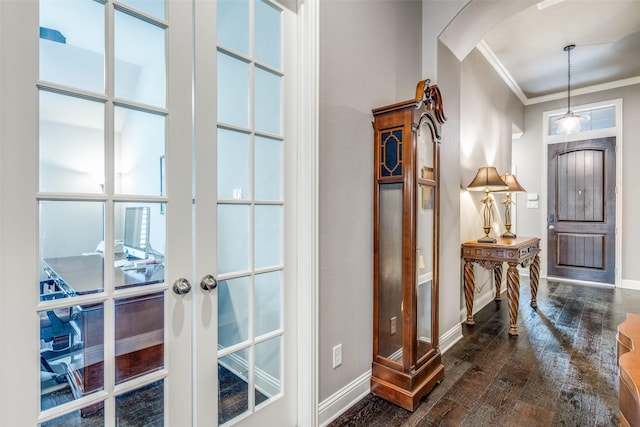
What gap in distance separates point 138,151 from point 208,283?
57 cm

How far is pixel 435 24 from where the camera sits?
246 centimetres

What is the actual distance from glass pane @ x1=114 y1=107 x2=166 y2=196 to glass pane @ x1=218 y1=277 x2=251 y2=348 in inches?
20.3

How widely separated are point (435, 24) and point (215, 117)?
81.1 inches

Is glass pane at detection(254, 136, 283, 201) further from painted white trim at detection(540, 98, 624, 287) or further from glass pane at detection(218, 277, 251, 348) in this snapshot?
painted white trim at detection(540, 98, 624, 287)

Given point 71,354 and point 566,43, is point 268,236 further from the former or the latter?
point 566,43

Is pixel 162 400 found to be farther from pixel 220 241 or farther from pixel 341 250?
pixel 341 250

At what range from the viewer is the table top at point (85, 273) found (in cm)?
100

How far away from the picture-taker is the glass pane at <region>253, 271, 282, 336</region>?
59.4 inches

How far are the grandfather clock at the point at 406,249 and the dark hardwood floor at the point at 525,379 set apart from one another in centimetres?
14

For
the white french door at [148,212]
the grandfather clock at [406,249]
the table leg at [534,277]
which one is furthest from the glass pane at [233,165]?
the table leg at [534,277]

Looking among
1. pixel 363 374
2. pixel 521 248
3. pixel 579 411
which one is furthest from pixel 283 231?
pixel 521 248

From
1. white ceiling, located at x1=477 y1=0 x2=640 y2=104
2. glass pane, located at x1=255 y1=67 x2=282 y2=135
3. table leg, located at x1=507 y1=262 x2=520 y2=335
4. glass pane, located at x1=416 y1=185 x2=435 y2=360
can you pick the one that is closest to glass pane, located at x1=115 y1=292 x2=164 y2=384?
glass pane, located at x1=255 y1=67 x2=282 y2=135

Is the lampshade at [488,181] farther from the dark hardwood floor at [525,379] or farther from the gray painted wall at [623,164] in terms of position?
the gray painted wall at [623,164]

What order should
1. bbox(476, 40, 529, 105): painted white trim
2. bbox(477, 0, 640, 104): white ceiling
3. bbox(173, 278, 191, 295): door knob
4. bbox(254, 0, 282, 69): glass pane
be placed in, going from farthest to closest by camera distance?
bbox(476, 40, 529, 105): painted white trim < bbox(477, 0, 640, 104): white ceiling < bbox(254, 0, 282, 69): glass pane < bbox(173, 278, 191, 295): door knob
